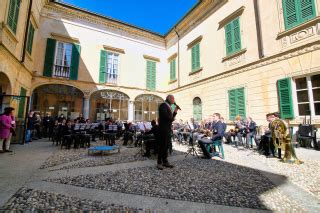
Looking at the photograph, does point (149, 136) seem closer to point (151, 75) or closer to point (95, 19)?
point (151, 75)

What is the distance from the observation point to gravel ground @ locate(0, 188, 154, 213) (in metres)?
2.17

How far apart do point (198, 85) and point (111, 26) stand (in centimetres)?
866

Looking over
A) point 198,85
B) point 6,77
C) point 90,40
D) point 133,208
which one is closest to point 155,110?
point 198,85

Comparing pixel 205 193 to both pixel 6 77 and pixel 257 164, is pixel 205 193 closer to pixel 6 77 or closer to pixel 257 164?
pixel 257 164

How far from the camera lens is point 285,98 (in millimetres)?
6852

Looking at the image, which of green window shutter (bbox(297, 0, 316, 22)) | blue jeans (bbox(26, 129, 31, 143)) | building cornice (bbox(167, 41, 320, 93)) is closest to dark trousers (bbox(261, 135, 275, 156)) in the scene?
building cornice (bbox(167, 41, 320, 93))

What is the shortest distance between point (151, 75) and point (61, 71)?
697cm

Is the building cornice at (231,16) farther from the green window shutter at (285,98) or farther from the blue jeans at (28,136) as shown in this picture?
the blue jeans at (28,136)

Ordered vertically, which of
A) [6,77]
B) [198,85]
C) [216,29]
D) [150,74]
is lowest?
[6,77]

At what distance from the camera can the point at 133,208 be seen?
7.39 feet

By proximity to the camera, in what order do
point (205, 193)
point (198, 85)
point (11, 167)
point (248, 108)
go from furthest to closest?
1. point (198, 85)
2. point (248, 108)
3. point (11, 167)
4. point (205, 193)

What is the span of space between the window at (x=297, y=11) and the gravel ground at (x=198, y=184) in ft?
21.9

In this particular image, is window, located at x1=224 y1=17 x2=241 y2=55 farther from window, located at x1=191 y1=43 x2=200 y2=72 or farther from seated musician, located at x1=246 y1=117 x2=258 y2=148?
seated musician, located at x1=246 y1=117 x2=258 y2=148

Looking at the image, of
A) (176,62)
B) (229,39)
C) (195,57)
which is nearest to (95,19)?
(176,62)
